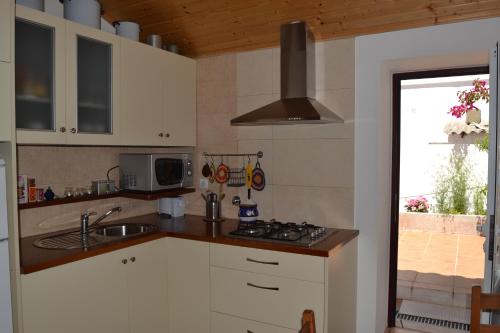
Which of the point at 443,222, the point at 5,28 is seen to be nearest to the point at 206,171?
the point at 5,28

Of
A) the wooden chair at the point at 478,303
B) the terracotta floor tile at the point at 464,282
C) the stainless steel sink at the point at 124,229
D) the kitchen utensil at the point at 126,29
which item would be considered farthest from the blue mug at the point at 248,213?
the terracotta floor tile at the point at 464,282

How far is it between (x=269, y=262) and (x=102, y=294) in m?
0.92

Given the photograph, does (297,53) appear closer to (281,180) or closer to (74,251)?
(281,180)

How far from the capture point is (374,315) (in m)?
2.53

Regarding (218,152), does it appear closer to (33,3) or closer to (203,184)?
(203,184)

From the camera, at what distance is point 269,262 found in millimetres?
2184

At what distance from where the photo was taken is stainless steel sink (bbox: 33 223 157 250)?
7.12 ft

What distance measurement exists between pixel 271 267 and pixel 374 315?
0.87m

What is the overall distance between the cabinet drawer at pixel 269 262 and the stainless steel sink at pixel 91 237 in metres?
0.53

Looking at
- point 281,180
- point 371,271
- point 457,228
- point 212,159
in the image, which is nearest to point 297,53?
point 281,180

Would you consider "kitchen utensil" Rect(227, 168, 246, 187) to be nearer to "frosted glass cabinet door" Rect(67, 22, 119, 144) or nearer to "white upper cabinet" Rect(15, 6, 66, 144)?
"frosted glass cabinet door" Rect(67, 22, 119, 144)

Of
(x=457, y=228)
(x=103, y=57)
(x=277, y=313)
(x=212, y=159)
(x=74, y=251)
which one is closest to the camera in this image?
(x=74, y=251)

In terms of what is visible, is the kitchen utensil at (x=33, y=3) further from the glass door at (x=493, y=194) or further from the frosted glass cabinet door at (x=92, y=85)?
the glass door at (x=493, y=194)

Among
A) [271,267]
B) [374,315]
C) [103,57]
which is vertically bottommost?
[374,315]
